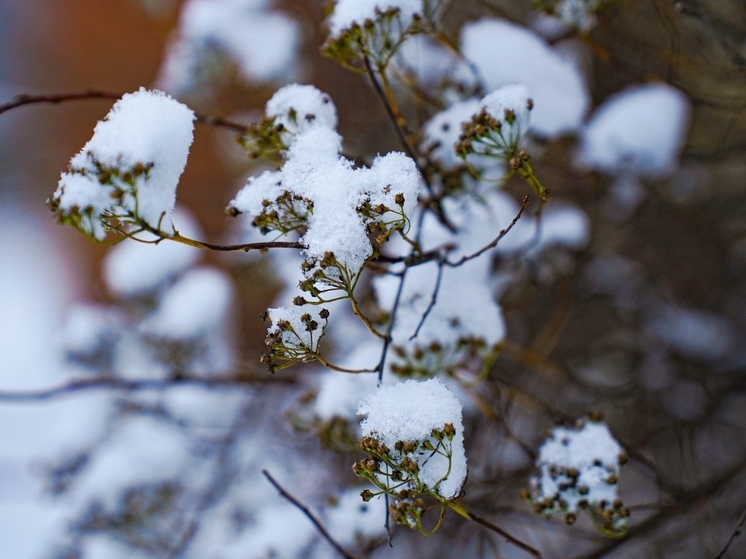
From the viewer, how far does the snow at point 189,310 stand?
203 cm

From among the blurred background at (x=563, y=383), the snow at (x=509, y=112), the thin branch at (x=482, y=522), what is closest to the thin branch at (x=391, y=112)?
the snow at (x=509, y=112)

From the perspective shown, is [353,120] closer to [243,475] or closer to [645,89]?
[645,89]

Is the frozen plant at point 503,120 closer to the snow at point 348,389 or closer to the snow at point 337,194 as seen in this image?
the snow at point 337,194

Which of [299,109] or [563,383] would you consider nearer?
[299,109]

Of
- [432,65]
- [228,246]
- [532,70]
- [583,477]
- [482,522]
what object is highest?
[432,65]

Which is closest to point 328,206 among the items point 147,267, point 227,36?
point 147,267

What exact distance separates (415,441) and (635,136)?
1.35 m

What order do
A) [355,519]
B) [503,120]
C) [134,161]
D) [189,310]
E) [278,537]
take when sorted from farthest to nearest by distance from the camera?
1. [189,310]
2. [278,537]
3. [355,519]
4. [503,120]
5. [134,161]

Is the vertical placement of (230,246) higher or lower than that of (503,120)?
lower

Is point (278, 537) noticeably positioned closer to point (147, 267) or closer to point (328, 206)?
point (147, 267)

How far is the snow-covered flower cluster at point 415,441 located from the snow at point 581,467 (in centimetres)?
32

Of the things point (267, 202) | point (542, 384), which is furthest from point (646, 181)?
point (267, 202)

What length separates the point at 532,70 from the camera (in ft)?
4.83

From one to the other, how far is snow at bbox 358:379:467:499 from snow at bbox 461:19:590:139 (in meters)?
0.82
